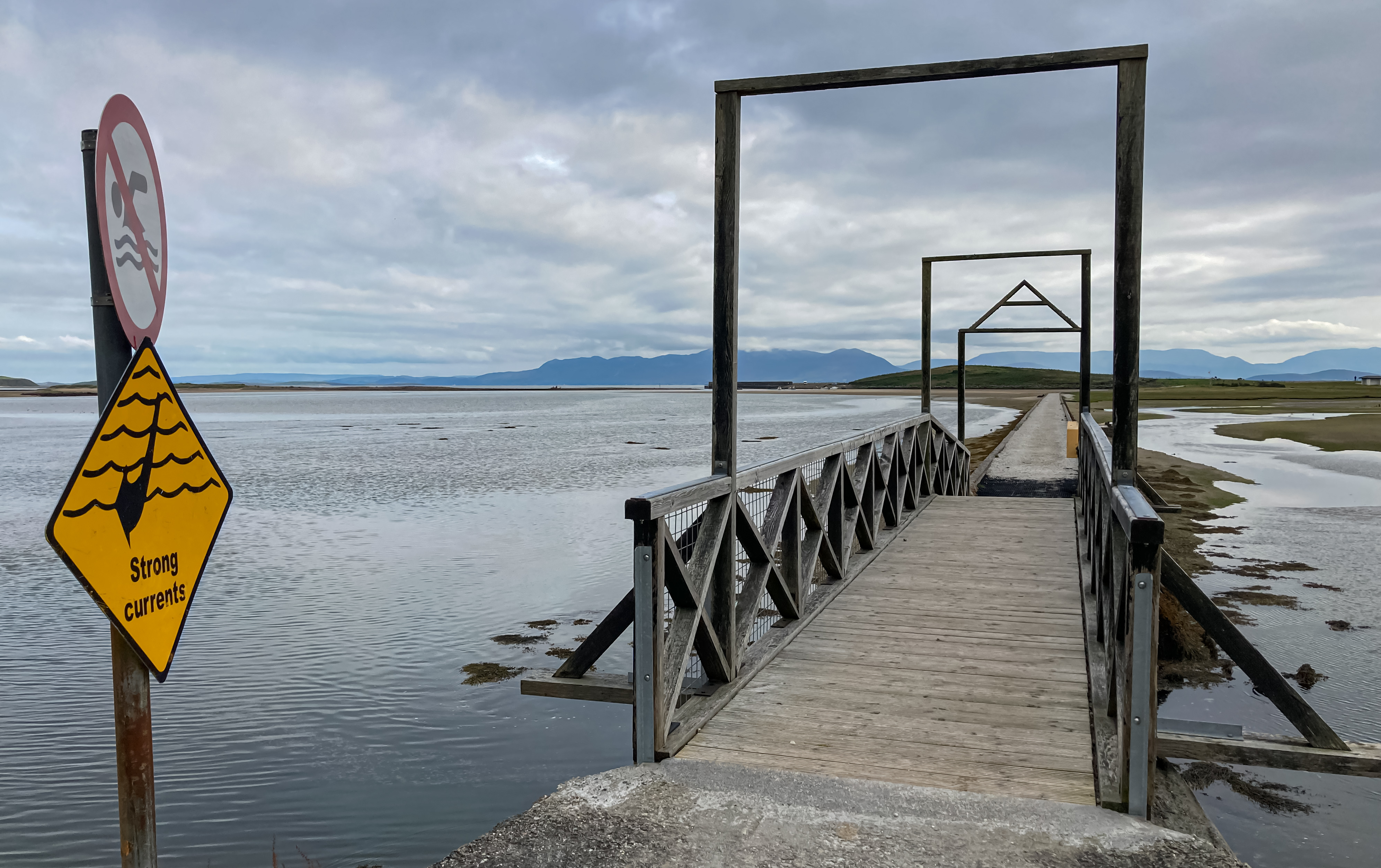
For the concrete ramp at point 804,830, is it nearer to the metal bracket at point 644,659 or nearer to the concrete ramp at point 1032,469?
the metal bracket at point 644,659

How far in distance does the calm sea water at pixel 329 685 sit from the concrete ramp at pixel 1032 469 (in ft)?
21.9

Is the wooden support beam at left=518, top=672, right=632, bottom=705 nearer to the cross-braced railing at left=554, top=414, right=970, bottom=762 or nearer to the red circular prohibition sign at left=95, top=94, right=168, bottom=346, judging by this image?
the cross-braced railing at left=554, top=414, right=970, bottom=762

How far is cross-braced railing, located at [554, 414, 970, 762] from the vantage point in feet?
11.4

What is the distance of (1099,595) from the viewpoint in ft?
16.8

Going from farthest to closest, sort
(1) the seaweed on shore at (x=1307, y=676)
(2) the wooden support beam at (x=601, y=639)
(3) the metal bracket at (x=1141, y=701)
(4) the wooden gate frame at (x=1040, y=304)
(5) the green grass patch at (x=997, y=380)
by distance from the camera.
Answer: (5) the green grass patch at (x=997, y=380) → (4) the wooden gate frame at (x=1040, y=304) → (1) the seaweed on shore at (x=1307, y=676) → (2) the wooden support beam at (x=601, y=639) → (3) the metal bracket at (x=1141, y=701)

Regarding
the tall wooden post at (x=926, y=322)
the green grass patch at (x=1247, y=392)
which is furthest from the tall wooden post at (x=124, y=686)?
the green grass patch at (x=1247, y=392)

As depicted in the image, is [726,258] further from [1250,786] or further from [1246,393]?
[1246,393]

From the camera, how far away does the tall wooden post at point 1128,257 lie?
4023 mm

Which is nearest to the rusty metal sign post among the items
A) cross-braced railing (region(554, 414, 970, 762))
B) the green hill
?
cross-braced railing (region(554, 414, 970, 762))

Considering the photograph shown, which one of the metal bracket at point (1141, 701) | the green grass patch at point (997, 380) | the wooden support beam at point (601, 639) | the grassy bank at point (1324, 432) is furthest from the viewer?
the green grass patch at point (997, 380)

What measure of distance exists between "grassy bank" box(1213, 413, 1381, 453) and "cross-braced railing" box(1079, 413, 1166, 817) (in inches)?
996

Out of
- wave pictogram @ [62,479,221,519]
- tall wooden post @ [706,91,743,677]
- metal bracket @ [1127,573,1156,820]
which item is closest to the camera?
wave pictogram @ [62,479,221,519]

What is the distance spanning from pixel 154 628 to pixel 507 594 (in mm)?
8158

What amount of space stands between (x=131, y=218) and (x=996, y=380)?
6863 inches
